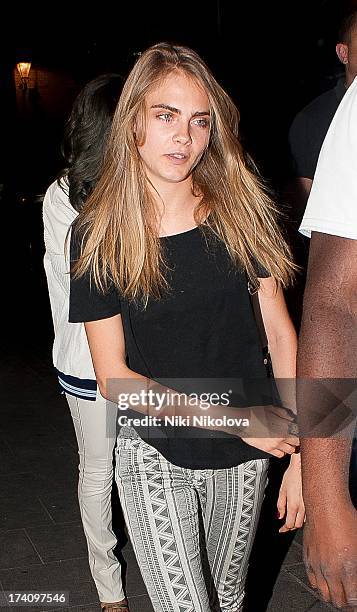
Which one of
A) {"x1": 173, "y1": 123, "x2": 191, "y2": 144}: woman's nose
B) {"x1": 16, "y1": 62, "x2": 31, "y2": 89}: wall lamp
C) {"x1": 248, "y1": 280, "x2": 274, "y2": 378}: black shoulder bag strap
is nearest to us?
{"x1": 173, "y1": 123, "x2": 191, "y2": 144}: woman's nose

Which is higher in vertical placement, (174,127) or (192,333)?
(174,127)

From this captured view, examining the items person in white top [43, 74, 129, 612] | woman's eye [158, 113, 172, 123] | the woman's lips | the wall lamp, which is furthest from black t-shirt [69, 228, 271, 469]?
the wall lamp

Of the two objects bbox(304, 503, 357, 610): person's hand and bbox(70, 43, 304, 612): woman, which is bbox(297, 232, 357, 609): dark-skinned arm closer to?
bbox(304, 503, 357, 610): person's hand

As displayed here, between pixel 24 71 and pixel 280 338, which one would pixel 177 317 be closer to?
pixel 280 338

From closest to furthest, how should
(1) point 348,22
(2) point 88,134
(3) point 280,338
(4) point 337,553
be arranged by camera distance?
(4) point 337,553
(3) point 280,338
(2) point 88,134
(1) point 348,22

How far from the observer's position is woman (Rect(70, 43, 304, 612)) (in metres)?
2.44

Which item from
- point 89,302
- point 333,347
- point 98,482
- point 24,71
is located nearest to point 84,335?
point 98,482

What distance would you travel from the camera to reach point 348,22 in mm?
3895

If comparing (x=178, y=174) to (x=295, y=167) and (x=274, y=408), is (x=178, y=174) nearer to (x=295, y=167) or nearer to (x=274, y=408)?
(x=274, y=408)

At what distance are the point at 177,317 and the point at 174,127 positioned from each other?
19.8 inches

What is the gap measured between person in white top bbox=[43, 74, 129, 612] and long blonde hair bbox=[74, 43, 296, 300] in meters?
0.71

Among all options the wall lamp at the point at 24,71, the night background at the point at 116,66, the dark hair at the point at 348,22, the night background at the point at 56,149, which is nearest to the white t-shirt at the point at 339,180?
the night background at the point at 56,149

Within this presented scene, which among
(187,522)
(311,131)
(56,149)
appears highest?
(311,131)

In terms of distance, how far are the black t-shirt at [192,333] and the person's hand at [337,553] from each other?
90 cm
